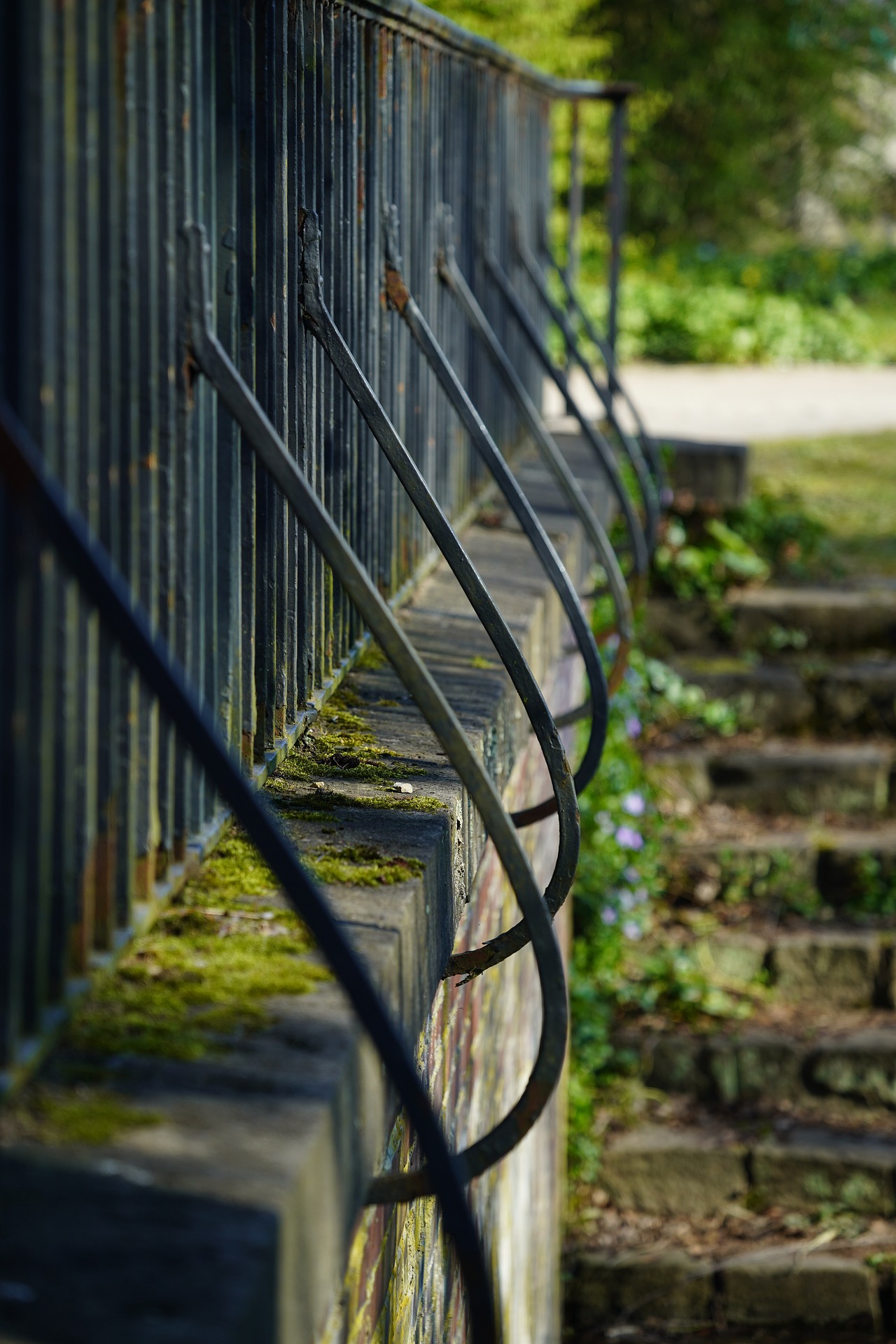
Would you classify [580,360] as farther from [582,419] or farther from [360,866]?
[360,866]

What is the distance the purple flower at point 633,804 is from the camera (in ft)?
18.2

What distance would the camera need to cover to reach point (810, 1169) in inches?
189

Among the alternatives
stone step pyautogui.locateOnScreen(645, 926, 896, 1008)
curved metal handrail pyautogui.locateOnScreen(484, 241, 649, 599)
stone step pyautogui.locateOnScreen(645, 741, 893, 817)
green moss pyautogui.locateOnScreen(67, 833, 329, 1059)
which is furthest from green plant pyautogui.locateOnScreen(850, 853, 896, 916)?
green moss pyautogui.locateOnScreen(67, 833, 329, 1059)

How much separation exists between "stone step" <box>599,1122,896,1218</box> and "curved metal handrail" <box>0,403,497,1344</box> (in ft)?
12.4

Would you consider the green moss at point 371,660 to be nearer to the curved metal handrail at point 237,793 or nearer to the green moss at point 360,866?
the green moss at point 360,866

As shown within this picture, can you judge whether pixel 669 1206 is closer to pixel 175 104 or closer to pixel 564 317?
pixel 564 317

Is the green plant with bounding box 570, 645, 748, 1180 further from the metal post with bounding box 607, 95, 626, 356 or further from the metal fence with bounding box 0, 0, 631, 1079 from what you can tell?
the metal fence with bounding box 0, 0, 631, 1079

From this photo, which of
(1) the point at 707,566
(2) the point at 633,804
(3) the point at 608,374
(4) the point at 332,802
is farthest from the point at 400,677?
(1) the point at 707,566

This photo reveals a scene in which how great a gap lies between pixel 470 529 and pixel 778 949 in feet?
8.03

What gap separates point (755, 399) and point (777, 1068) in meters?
6.87

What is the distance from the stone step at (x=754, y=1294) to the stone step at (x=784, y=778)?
177cm

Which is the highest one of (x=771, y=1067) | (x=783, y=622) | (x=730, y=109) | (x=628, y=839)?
(x=730, y=109)

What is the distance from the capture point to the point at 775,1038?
5074 mm

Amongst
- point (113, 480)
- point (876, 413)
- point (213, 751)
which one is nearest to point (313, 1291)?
point (213, 751)
